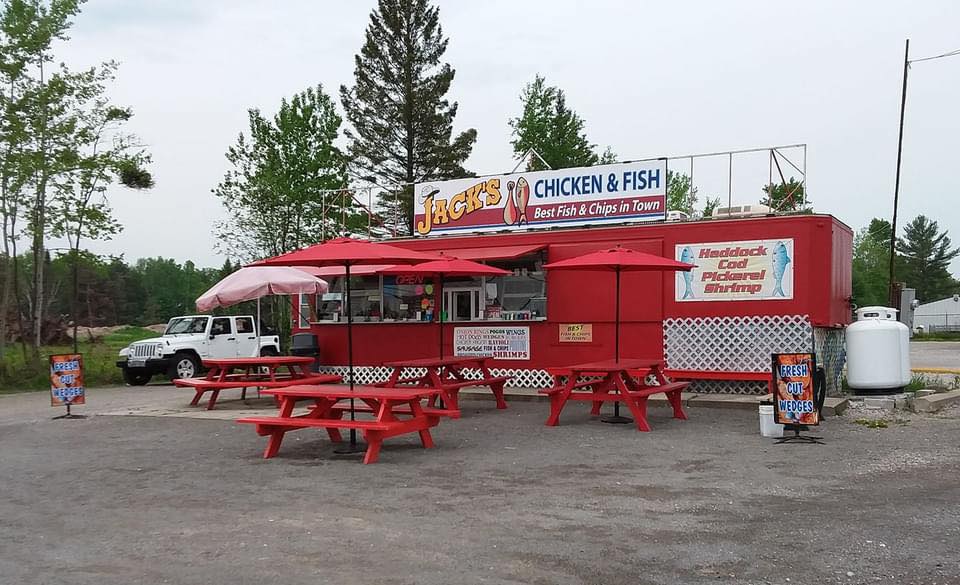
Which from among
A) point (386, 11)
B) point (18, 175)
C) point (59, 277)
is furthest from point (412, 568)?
point (386, 11)

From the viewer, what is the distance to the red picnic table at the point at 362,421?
798 centimetres

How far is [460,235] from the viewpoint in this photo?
16078 millimetres

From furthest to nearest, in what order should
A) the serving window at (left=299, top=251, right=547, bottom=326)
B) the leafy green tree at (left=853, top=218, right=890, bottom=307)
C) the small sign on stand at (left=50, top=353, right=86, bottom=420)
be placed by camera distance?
the leafy green tree at (left=853, top=218, right=890, bottom=307) < the serving window at (left=299, top=251, right=547, bottom=326) < the small sign on stand at (left=50, top=353, right=86, bottom=420)

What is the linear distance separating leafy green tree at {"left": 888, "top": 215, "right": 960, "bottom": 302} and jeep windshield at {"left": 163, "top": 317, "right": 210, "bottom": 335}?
258 ft

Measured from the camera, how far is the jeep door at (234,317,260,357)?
2036 centimetres

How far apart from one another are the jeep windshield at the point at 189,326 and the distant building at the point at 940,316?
60590 mm

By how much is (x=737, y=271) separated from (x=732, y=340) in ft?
3.76

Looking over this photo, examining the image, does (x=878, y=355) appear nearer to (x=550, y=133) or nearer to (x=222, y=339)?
(x=222, y=339)

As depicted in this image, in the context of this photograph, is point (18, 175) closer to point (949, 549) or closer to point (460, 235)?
point (460, 235)

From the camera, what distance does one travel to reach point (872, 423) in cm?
1030

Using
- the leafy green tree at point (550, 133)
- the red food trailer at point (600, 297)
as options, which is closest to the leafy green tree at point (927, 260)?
the leafy green tree at point (550, 133)

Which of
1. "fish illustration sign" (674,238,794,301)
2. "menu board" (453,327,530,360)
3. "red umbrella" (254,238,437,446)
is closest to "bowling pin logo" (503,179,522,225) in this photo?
"menu board" (453,327,530,360)

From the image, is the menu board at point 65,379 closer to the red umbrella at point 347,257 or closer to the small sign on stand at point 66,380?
the small sign on stand at point 66,380

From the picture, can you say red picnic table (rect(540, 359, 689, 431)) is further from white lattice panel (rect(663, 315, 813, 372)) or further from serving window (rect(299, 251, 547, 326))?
serving window (rect(299, 251, 547, 326))
